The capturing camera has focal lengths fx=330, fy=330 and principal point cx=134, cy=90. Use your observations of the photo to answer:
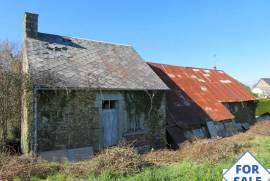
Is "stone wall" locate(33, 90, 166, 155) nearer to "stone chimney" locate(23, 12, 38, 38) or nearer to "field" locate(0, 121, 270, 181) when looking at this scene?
"field" locate(0, 121, 270, 181)

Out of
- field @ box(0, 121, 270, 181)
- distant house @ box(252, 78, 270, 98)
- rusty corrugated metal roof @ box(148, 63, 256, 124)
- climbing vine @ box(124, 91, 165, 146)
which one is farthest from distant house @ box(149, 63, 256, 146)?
distant house @ box(252, 78, 270, 98)

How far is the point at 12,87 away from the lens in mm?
13461

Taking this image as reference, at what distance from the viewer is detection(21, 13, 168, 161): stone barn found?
42.9 feet

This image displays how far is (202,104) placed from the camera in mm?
21625

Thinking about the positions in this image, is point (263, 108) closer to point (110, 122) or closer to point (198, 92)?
point (198, 92)

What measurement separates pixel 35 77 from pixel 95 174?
219 inches

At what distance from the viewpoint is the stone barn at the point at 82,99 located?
13078 mm

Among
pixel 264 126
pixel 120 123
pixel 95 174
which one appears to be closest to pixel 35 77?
pixel 120 123

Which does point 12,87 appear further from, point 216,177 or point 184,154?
point 216,177

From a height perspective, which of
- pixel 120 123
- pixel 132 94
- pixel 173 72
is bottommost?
pixel 120 123

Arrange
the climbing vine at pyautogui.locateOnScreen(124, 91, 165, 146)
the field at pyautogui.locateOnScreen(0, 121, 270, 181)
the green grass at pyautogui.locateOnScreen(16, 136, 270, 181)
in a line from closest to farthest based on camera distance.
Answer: the green grass at pyautogui.locateOnScreen(16, 136, 270, 181), the field at pyautogui.locateOnScreen(0, 121, 270, 181), the climbing vine at pyautogui.locateOnScreen(124, 91, 165, 146)

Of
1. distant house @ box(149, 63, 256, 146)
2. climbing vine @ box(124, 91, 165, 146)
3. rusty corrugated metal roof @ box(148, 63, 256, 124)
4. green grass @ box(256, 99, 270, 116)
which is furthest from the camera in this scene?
green grass @ box(256, 99, 270, 116)

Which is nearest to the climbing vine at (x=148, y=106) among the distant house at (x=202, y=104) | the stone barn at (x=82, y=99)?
the stone barn at (x=82, y=99)

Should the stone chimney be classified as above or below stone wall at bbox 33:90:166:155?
above
